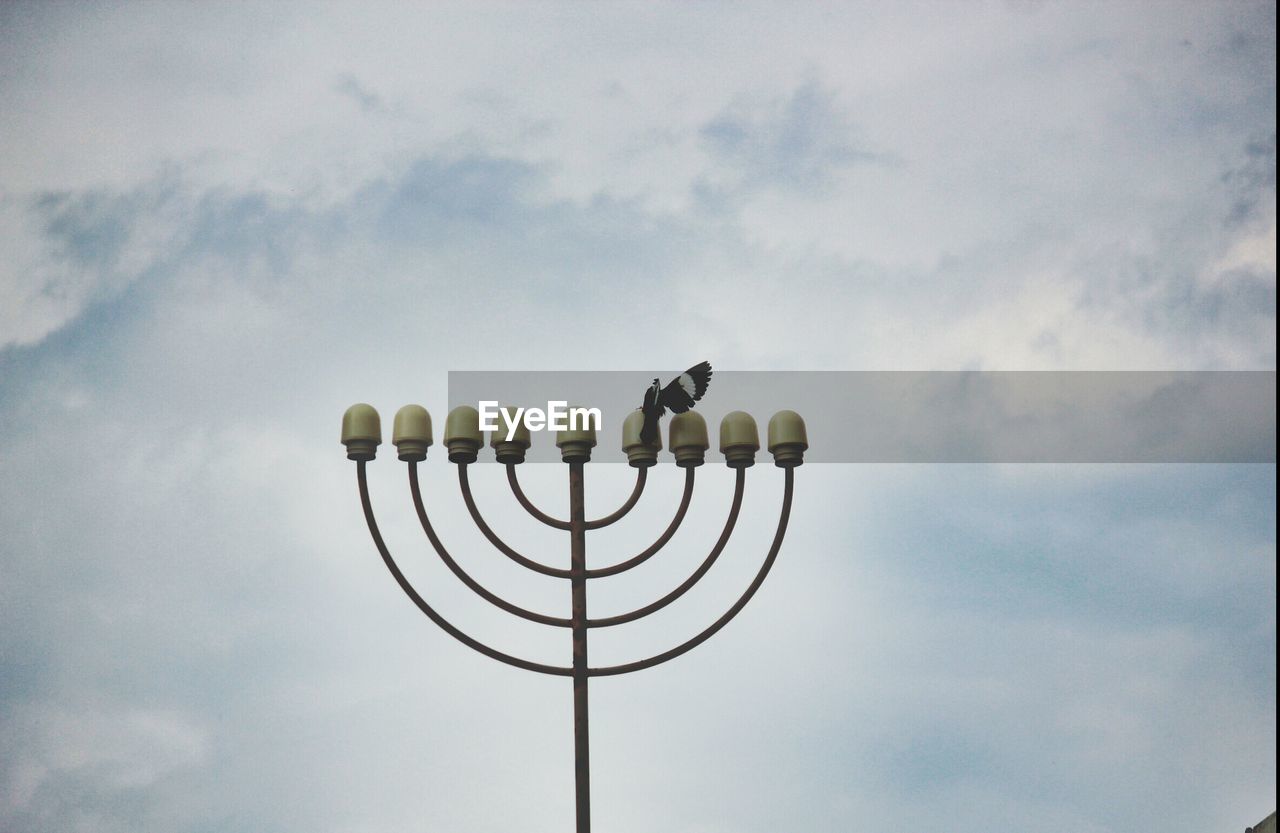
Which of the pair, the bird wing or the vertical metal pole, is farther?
the bird wing

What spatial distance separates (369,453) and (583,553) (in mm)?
918

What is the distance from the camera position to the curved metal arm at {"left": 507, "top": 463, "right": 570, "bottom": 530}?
4.61 meters

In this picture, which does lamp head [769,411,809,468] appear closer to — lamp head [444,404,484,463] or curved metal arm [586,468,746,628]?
curved metal arm [586,468,746,628]

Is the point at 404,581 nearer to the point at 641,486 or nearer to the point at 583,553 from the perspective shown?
the point at 583,553

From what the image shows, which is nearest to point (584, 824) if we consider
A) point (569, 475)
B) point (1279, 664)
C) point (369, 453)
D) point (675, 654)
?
point (675, 654)

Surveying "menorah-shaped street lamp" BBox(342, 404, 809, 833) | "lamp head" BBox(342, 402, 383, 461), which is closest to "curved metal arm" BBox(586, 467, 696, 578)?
"menorah-shaped street lamp" BBox(342, 404, 809, 833)

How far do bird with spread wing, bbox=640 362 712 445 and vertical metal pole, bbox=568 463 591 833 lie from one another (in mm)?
330

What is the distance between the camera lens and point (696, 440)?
15.4 ft

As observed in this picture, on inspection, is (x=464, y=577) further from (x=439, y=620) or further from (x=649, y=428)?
(x=649, y=428)

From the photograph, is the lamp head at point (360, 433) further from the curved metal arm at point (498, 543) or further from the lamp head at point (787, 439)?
the lamp head at point (787, 439)

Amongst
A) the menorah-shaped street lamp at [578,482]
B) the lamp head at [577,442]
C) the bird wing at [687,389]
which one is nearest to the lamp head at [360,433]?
the menorah-shaped street lamp at [578,482]

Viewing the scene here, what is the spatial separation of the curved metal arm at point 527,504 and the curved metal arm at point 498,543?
0.53 ft

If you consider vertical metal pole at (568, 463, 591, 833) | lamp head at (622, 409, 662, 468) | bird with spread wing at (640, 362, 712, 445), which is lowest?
vertical metal pole at (568, 463, 591, 833)

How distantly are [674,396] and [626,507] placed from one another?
1.55 ft
